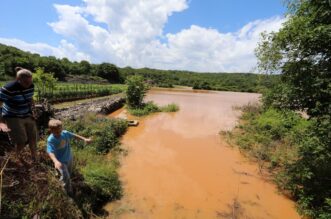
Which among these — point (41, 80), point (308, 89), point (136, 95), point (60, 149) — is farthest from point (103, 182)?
point (41, 80)

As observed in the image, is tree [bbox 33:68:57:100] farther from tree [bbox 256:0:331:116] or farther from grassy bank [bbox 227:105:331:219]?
tree [bbox 256:0:331:116]

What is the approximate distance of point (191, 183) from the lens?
6207mm

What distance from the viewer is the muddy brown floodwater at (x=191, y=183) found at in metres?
4.91

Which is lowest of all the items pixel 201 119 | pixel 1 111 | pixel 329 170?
pixel 201 119

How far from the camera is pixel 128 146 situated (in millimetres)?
8969

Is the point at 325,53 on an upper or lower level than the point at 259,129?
upper

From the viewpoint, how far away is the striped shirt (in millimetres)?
3572

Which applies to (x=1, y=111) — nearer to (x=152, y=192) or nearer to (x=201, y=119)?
(x=152, y=192)

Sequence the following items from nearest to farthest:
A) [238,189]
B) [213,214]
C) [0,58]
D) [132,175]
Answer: [213,214] → [238,189] → [132,175] → [0,58]

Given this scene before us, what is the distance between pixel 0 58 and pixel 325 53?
6004cm

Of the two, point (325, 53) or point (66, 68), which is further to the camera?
point (66, 68)

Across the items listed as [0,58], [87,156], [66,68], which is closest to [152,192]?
[87,156]

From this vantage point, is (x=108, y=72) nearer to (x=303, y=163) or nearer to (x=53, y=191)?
(x=303, y=163)

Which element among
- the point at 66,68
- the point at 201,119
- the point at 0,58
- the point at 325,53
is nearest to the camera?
the point at 325,53
